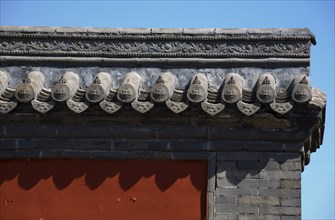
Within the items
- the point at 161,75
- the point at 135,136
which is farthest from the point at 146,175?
the point at 161,75

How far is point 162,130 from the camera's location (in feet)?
31.7

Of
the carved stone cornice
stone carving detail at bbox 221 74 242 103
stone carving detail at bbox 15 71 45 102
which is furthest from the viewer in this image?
the carved stone cornice

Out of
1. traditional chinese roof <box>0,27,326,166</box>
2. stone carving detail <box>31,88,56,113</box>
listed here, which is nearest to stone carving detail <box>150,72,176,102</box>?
traditional chinese roof <box>0,27,326,166</box>

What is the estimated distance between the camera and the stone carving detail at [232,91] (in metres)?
A: 9.47

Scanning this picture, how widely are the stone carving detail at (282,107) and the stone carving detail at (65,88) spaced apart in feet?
6.44

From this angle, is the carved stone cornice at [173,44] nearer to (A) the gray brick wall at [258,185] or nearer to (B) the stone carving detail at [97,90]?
(B) the stone carving detail at [97,90]

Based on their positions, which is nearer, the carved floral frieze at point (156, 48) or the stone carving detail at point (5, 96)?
the stone carving detail at point (5, 96)

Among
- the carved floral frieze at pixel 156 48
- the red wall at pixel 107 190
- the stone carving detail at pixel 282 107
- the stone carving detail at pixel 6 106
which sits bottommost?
the red wall at pixel 107 190

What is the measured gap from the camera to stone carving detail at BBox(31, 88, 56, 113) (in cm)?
956

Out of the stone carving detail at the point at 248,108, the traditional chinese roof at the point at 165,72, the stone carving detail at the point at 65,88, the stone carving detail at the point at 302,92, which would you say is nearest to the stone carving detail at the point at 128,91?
the traditional chinese roof at the point at 165,72

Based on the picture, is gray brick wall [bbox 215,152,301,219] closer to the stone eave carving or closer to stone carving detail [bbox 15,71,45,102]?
the stone eave carving

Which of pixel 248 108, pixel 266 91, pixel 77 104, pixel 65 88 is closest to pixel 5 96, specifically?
pixel 65 88

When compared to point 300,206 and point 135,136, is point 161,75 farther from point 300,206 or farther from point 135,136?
point 300,206

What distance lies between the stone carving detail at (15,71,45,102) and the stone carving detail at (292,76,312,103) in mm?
2516
